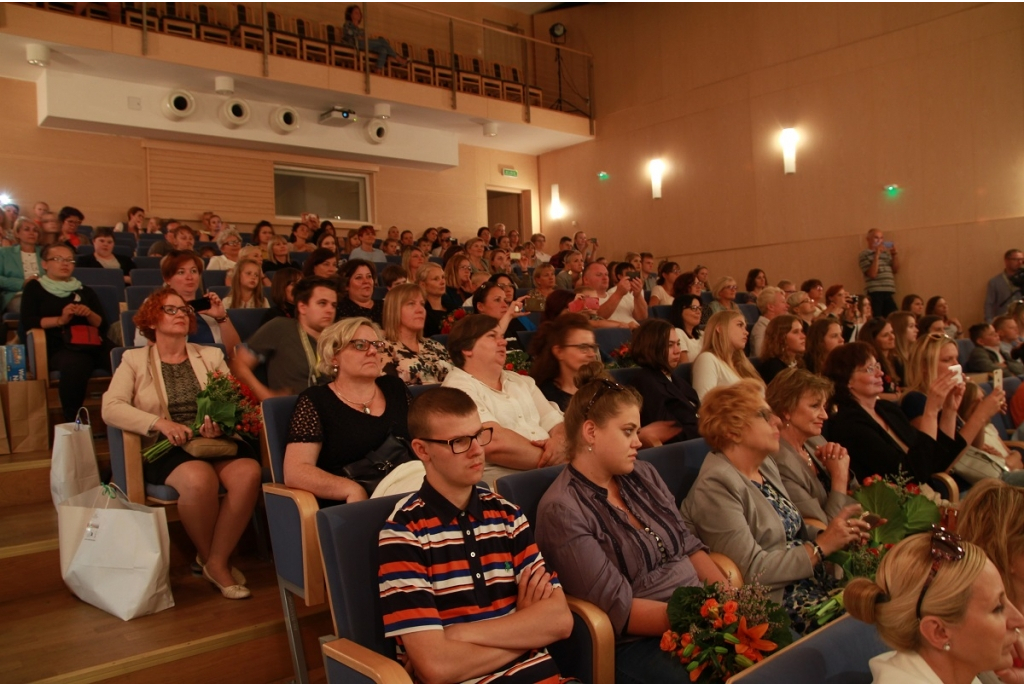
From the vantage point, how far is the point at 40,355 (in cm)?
378

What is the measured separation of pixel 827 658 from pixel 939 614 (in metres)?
0.17

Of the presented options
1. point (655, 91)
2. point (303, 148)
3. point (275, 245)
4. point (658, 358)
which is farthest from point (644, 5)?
point (658, 358)

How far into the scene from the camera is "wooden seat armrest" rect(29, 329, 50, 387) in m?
3.77

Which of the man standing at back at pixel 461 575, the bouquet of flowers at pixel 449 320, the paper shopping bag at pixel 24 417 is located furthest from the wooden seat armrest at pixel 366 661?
the bouquet of flowers at pixel 449 320

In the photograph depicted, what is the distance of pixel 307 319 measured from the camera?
3.11 metres

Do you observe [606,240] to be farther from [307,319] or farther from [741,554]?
[741,554]

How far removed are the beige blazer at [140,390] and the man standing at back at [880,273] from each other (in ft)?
21.8

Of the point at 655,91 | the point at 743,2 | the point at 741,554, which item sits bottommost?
the point at 741,554

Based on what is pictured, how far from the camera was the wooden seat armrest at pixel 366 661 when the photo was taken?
137cm

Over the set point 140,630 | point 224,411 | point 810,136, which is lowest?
point 140,630

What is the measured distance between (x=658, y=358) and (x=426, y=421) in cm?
178

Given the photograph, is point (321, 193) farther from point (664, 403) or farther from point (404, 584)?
point (404, 584)

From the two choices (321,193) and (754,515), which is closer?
(754,515)

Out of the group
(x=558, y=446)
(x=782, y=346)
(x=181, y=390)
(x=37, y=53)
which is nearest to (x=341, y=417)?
(x=558, y=446)
